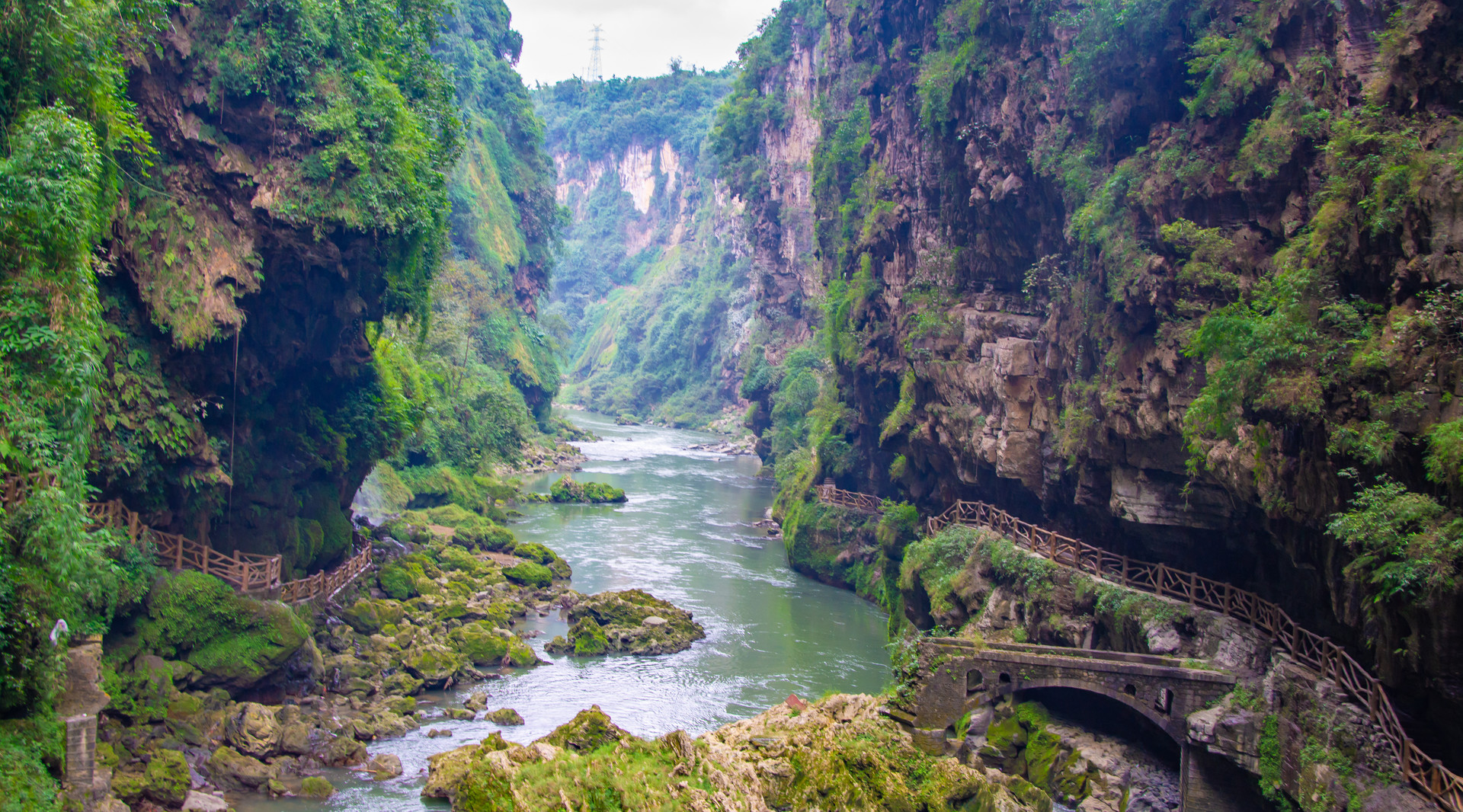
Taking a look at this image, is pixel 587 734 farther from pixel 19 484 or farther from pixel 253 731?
pixel 19 484

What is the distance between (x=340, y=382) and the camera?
26484 mm

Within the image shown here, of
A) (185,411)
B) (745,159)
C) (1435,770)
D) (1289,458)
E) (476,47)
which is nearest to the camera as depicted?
(1435,770)

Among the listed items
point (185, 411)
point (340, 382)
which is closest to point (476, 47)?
point (340, 382)

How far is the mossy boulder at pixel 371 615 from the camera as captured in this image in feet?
79.9

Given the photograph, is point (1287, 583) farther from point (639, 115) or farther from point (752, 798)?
point (639, 115)

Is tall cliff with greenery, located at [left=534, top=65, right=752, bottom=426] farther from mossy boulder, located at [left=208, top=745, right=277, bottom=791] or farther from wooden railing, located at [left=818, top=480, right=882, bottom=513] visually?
mossy boulder, located at [left=208, top=745, right=277, bottom=791]

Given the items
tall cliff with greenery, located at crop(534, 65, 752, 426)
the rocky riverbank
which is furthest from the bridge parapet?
tall cliff with greenery, located at crop(534, 65, 752, 426)

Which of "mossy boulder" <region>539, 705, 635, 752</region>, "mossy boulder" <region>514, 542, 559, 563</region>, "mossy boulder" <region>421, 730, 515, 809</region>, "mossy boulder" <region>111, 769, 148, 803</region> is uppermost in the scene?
"mossy boulder" <region>539, 705, 635, 752</region>

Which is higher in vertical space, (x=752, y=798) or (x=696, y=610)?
(x=752, y=798)

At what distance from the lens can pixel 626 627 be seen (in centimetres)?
2747

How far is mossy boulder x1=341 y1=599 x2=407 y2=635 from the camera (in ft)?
79.9

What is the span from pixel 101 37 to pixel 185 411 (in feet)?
26.0

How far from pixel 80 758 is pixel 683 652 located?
15.6 m

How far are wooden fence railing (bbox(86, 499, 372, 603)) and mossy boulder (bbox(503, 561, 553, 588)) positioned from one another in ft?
27.6
